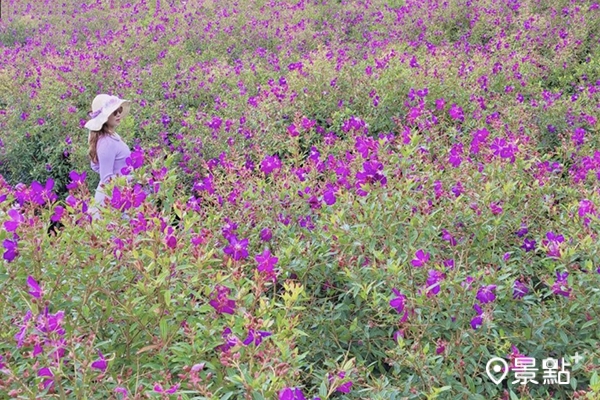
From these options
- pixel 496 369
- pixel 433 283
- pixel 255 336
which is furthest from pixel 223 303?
pixel 496 369

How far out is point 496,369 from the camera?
224 centimetres

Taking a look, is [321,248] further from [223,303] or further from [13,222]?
[13,222]

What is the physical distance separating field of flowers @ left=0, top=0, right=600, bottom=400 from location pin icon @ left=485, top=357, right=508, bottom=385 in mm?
33

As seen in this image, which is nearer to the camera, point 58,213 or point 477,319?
point 477,319

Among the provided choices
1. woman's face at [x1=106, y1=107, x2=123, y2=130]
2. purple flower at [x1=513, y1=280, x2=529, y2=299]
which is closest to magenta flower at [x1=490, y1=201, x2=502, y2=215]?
purple flower at [x1=513, y1=280, x2=529, y2=299]

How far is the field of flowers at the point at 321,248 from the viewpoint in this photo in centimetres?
195

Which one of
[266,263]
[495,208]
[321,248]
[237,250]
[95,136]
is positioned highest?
[266,263]

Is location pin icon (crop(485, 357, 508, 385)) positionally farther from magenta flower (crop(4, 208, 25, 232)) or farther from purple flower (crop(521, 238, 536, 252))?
magenta flower (crop(4, 208, 25, 232))

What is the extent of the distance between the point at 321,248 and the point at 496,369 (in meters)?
0.85

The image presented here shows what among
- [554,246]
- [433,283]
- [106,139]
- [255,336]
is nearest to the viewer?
[255,336]

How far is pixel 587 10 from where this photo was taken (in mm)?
7453

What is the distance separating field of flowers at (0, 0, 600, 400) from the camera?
6.40 ft

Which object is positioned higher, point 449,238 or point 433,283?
point 433,283

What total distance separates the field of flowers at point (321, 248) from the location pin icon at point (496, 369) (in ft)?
0.11
